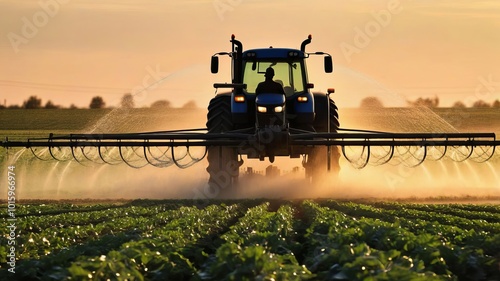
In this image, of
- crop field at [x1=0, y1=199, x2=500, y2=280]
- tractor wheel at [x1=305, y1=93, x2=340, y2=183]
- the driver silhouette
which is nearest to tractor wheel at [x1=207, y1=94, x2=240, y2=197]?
the driver silhouette

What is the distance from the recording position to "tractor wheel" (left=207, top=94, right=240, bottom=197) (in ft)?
77.4

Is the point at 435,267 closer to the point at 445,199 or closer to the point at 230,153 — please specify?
the point at 230,153

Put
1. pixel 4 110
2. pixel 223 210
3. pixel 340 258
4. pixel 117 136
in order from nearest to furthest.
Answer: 1. pixel 340 258
2. pixel 117 136
3. pixel 223 210
4. pixel 4 110

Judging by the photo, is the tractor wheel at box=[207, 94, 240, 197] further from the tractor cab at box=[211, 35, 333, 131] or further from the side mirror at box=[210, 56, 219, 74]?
the side mirror at box=[210, 56, 219, 74]

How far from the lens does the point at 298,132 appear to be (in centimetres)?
2195

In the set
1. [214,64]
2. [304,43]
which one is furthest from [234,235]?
[304,43]

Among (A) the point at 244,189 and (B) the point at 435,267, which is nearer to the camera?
(B) the point at 435,267

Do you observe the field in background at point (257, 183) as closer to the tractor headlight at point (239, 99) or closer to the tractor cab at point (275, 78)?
the tractor cab at point (275, 78)

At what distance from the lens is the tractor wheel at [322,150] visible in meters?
24.3

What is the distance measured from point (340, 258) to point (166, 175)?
23.8 meters

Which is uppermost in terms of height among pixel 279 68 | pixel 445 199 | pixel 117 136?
pixel 279 68

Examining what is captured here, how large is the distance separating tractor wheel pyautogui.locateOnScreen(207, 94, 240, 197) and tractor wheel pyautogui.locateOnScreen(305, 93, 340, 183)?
224 centimetres

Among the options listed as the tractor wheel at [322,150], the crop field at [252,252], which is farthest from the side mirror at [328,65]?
the crop field at [252,252]

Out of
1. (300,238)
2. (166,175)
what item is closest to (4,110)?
(166,175)
